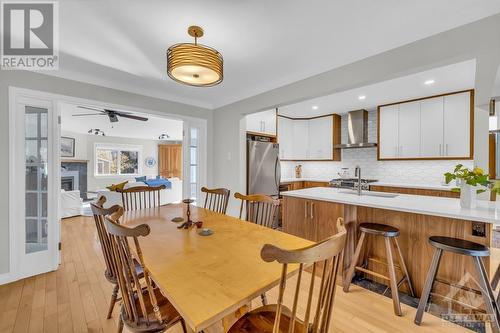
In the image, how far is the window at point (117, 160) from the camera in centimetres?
812

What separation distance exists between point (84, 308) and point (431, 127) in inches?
207

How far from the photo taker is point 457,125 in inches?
140

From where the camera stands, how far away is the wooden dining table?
2.68 ft

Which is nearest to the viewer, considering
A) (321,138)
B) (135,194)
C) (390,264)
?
(390,264)

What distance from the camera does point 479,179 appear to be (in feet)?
5.44

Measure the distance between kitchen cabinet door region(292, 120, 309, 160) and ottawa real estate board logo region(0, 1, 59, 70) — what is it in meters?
4.39

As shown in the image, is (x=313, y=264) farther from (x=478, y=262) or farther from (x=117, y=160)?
(x=117, y=160)

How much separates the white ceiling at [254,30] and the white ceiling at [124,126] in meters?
3.77

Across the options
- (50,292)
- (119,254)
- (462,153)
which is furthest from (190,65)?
(462,153)

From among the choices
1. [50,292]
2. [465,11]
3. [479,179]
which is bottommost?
[50,292]

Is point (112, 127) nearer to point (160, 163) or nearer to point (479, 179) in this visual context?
point (160, 163)

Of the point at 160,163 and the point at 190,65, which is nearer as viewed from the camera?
the point at 190,65

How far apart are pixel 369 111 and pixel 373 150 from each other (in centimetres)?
82

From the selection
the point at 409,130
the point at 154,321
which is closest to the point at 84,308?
the point at 154,321
